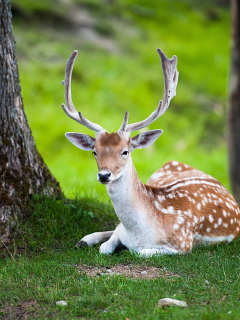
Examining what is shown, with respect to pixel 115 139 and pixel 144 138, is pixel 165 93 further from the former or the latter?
pixel 115 139

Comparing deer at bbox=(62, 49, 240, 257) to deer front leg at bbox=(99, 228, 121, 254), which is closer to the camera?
deer at bbox=(62, 49, 240, 257)

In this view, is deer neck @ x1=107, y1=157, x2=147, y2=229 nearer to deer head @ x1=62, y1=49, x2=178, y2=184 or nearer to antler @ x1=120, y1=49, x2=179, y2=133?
deer head @ x1=62, y1=49, x2=178, y2=184

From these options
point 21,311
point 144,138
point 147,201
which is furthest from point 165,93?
point 21,311

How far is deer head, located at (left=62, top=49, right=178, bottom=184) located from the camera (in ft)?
20.3

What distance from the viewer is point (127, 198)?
645cm

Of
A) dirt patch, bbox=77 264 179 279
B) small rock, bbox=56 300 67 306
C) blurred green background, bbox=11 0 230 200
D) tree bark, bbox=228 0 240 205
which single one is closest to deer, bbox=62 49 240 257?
dirt patch, bbox=77 264 179 279

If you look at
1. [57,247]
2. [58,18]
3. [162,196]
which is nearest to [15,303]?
[57,247]

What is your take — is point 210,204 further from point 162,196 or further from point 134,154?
point 134,154

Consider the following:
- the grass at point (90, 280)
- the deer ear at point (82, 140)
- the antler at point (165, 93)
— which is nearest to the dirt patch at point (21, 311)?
the grass at point (90, 280)

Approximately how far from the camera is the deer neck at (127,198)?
20.9ft

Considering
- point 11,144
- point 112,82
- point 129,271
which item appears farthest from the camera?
point 112,82

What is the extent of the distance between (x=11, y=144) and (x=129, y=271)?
6.44 ft

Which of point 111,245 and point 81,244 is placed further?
point 81,244

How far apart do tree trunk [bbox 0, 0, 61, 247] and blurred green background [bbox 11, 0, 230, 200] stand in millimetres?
5311
